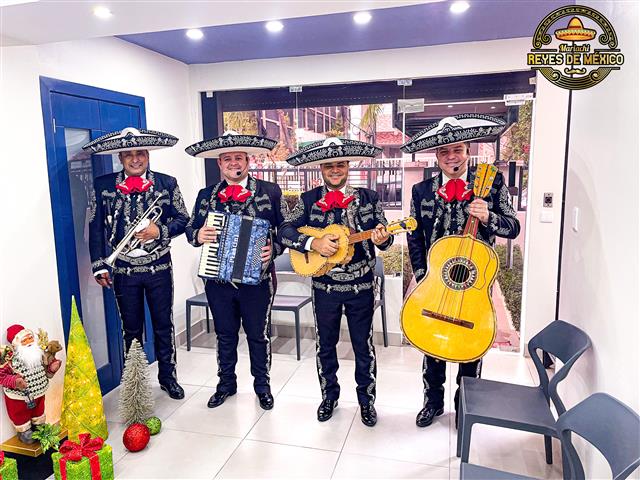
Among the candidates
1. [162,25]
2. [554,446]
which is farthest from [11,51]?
[554,446]

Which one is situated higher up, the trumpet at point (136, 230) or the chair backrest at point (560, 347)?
the trumpet at point (136, 230)

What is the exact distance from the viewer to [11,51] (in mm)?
2680

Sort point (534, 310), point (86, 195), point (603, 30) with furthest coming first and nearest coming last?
point (534, 310)
point (86, 195)
point (603, 30)

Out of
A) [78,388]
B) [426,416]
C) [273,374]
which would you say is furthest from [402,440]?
[78,388]

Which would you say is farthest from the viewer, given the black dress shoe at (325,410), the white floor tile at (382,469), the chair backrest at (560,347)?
the black dress shoe at (325,410)

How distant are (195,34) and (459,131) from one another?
2.08m

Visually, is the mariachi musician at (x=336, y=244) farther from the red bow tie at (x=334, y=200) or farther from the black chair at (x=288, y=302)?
the black chair at (x=288, y=302)

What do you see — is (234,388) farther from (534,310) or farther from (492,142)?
(492,142)

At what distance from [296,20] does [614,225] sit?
2.26m

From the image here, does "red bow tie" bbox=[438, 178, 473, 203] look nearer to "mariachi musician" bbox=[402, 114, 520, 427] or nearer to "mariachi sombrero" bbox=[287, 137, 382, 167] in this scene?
"mariachi musician" bbox=[402, 114, 520, 427]

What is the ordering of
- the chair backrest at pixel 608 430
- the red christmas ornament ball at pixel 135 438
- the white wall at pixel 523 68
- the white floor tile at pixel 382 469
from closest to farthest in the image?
the chair backrest at pixel 608 430 < the white floor tile at pixel 382 469 < the red christmas ornament ball at pixel 135 438 < the white wall at pixel 523 68

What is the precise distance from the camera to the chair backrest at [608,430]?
1.49 m

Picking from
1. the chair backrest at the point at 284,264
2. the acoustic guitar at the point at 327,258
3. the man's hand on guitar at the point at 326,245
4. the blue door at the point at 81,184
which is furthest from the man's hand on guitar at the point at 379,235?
the chair backrest at the point at 284,264

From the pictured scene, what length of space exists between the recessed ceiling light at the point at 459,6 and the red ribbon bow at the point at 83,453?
3061mm
